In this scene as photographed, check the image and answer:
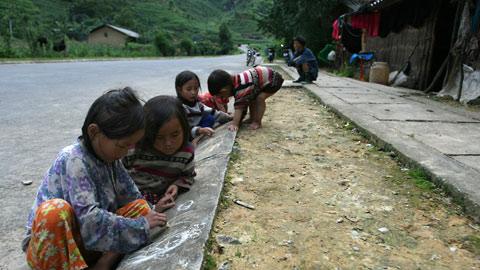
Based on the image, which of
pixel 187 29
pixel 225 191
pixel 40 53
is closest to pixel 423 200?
pixel 225 191

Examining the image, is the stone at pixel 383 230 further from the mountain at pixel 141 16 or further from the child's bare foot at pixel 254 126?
the mountain at pixel 141 16

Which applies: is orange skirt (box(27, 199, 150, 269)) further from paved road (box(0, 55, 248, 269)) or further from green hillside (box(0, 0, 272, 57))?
green hillside (box(0, 0, 272, 57))

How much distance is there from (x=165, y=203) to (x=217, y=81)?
5.73ft

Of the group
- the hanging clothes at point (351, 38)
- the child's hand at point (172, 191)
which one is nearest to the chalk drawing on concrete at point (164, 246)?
the child's hand at point (172, 191)

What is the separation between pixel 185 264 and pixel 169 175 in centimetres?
111

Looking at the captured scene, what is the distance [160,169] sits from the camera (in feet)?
8.11

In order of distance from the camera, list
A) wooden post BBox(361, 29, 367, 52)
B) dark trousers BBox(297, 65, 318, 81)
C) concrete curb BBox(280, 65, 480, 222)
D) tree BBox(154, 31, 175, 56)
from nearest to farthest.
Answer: concrete curb BBox(280, 65, 480, 222)
dark trousers BBox(297, 65, 318, 81)
wooden post BBox(361, 29, 367, 52)
tree BBox(154, 31, 175, 56)

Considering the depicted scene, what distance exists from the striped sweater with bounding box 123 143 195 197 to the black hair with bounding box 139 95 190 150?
0.14m

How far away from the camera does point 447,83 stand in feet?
24.2

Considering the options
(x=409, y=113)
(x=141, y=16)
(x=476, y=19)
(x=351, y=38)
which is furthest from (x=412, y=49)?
(x=141, y=16)

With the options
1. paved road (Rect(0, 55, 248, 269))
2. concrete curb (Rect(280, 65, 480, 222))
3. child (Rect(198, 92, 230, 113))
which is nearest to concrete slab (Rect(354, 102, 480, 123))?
concrete curb (Rect(280, 65, 480, 222))

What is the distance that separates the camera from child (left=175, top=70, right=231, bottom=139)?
3650mm

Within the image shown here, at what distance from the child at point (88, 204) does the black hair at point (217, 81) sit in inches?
79.6

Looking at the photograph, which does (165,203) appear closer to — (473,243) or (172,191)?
(172,191)
